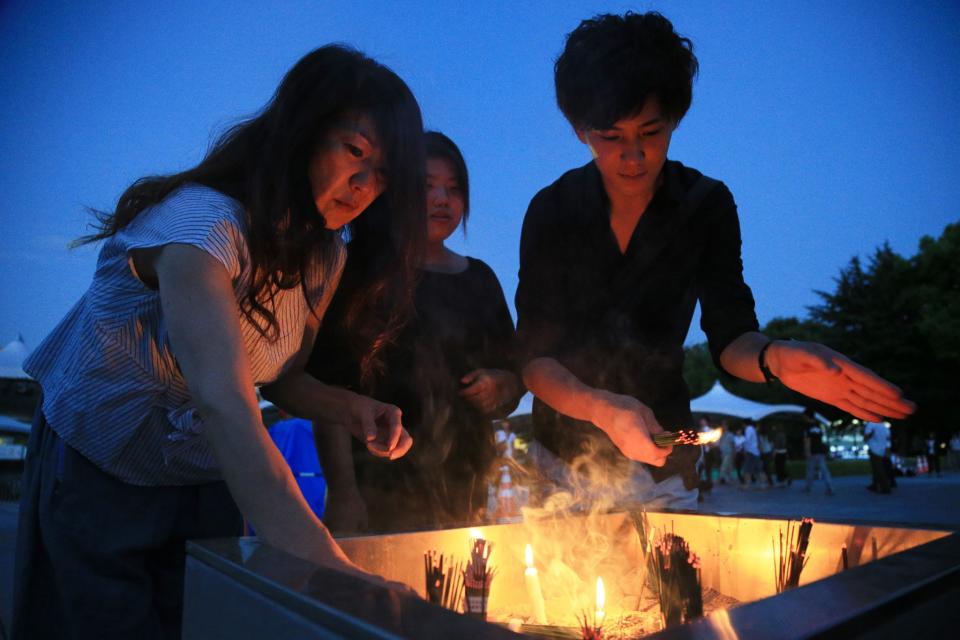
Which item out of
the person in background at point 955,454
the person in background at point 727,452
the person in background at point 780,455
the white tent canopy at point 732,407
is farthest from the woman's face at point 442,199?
the person in background at point 955,454

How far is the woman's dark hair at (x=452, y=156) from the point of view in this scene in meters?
2.27

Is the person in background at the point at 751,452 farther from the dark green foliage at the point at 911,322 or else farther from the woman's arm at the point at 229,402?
the woman's arm at the point at 229,402

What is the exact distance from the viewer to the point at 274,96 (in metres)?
1.26

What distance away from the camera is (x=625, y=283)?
1809 mm

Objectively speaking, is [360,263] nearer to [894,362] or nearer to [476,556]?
[476,556]

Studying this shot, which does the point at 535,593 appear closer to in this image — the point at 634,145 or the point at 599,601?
the point at 599,601

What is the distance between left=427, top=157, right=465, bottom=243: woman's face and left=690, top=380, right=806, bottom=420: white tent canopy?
1421cm

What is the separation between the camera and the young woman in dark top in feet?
6.19

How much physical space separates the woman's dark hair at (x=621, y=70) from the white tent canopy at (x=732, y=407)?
48.3 ft

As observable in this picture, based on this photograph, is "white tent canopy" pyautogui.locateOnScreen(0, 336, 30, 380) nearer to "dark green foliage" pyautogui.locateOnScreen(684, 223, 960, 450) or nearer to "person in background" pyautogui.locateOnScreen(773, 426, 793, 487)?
"person in background" pyautogui.locateOnScreen(773, 426, 793, 487)

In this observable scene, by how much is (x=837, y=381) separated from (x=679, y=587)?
48 cm

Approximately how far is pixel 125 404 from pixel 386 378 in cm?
97

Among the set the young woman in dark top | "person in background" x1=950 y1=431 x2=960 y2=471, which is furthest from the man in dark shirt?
"person in background" x1=950 y1=431 x2=960 y2=471

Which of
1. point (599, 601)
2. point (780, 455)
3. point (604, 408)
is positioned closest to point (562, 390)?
point (604, 408)
